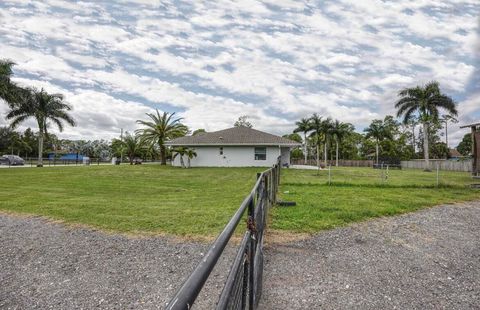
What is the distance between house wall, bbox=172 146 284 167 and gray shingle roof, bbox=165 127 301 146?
622mm

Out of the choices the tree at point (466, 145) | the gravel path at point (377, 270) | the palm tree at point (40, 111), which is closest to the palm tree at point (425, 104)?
the gravel path at point (377, 270)

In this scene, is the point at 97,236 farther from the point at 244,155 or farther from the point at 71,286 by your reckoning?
the point at 244,155

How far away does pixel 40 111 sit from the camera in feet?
101

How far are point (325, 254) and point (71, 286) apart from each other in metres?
3.41

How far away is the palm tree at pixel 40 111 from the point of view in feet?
98.4

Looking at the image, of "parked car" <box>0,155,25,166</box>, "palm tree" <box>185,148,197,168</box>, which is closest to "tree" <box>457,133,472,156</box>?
"palm tree" <box>185,148,197,168</box>

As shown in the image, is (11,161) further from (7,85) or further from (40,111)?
(7,85)

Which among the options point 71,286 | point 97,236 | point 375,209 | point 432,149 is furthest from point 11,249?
point 432,149

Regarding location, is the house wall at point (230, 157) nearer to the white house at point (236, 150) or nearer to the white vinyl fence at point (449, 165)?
the white house at point (236, 150)

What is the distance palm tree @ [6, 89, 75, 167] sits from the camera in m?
30.0

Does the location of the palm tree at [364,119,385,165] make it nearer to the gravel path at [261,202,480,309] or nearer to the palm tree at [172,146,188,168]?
the palm tree at [172,146,188,168]

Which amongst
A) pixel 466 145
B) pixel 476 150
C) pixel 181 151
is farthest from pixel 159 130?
pixel 466 145

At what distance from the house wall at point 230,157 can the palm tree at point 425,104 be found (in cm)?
1781

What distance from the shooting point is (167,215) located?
6934 mm
